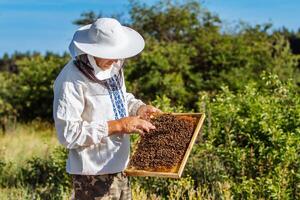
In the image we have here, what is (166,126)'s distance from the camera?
4891 millimetres

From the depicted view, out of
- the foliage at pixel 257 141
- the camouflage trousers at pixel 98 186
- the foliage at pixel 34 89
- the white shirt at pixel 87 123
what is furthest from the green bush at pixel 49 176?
→ the foliage at pixel 34 89

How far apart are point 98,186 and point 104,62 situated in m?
0.79

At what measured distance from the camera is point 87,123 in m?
4.38

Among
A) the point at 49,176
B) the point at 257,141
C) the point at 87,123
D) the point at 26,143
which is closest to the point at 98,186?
the point at 87,123

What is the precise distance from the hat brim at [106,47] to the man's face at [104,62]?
0.08 m

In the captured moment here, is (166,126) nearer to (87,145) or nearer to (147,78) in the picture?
(87,145)

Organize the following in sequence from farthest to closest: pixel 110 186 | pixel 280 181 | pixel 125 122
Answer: pixel 280 181
pixel 110 186
pixel 125 122

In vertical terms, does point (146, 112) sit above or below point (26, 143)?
above

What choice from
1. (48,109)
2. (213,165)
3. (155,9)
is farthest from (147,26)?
(213,165)

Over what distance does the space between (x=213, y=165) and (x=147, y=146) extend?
2644 millimetres

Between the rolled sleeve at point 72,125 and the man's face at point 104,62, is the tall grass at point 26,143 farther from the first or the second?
the rolled sleeve at point 72,125

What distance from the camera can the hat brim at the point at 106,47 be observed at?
440 centimetres

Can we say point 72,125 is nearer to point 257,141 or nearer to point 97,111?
point 97,111

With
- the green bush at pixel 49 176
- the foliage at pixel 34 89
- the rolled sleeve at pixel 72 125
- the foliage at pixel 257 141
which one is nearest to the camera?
the rolled sleeve at pixel 72 125
